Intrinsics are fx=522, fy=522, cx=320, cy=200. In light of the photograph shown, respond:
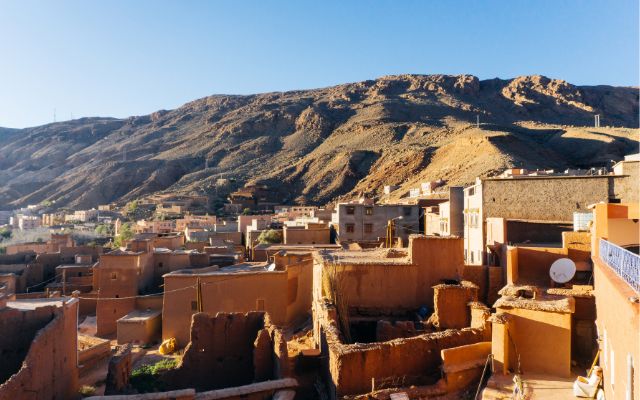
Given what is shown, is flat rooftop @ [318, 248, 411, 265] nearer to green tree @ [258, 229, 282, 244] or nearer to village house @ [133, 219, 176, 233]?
green tree @ [258, 229, 282, 244]

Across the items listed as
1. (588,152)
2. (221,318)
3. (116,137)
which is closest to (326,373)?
(221,318)

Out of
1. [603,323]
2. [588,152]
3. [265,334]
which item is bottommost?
[265,334]

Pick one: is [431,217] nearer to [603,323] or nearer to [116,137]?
[603,323]

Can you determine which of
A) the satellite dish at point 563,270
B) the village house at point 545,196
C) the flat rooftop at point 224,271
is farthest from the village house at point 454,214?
the satellite dish at point 563,270

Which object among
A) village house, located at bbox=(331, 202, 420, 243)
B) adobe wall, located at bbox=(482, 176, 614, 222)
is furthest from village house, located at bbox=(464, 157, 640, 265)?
village house, located at bbox=(331, 202, 420, 243)

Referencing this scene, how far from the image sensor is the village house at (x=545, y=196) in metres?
16.7

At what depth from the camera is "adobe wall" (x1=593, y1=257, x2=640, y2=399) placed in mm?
4617

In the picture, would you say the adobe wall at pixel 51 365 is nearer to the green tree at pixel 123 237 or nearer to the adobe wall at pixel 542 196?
the adobe wall at pixel 542 196

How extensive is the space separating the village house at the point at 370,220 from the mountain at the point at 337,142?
12.9 metres

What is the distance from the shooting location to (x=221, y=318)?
38.4 feet

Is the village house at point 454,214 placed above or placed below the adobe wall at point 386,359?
above

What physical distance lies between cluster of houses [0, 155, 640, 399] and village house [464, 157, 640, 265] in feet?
0.15

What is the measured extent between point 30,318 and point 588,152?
194ft

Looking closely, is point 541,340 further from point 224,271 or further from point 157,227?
point 157,227
